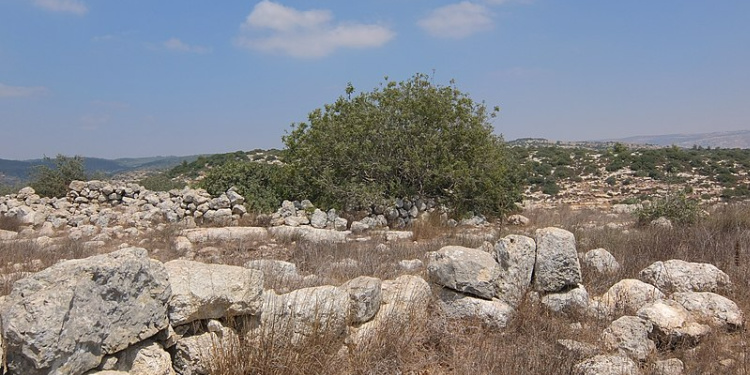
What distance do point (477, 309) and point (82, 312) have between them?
335cm

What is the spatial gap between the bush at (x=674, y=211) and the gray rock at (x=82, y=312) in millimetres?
10514

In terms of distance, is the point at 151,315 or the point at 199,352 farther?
the point at 199,352

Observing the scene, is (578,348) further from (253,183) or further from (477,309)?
(253,183)

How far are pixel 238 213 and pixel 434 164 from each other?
531 cm

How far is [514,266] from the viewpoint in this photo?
502 cm

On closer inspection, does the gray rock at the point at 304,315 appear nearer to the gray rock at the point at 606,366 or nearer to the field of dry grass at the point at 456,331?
the field of dry grass at the point at 456,331

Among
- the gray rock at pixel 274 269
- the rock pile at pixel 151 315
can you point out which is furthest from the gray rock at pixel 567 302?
the gray rock at pixel 274 269

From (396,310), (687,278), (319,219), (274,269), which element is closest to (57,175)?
(319,219)

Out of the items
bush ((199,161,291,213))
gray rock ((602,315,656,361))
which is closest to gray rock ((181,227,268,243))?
bush ((199,161,291,213))

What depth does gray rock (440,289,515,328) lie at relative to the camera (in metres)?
4.58

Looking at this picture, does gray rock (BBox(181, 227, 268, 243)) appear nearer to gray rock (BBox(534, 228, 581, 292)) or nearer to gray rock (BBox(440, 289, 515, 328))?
gray rock (BBox(440, 289, 515, 328))

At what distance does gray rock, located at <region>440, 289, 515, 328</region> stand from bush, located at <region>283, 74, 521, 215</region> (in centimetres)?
756

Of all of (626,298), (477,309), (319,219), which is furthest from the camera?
(319,219)

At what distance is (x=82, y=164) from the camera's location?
16547mm
